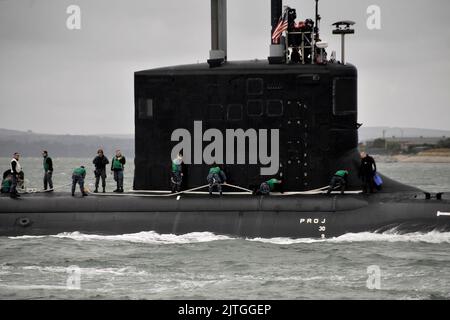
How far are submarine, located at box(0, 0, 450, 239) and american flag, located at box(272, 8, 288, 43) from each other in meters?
0.03

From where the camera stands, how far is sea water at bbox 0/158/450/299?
2247 cm

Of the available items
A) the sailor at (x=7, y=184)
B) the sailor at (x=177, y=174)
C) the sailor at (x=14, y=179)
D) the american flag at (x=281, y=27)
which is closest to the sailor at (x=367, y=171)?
the american flag at (x=281, y=27)

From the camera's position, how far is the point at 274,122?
2892 cm

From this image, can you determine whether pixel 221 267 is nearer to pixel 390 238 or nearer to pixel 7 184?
pixel 390 238

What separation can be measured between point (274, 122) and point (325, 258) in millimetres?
5004

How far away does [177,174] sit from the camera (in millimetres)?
29422

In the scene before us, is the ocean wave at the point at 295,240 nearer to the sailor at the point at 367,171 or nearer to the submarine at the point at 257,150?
the submarine at the point at 257,150

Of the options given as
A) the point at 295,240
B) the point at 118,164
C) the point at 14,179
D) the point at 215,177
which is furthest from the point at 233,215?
the point at 14,179

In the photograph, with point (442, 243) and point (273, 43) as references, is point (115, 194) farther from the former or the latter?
point (442, 243)

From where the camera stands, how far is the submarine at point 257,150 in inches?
1113

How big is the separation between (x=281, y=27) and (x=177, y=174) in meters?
5.51
